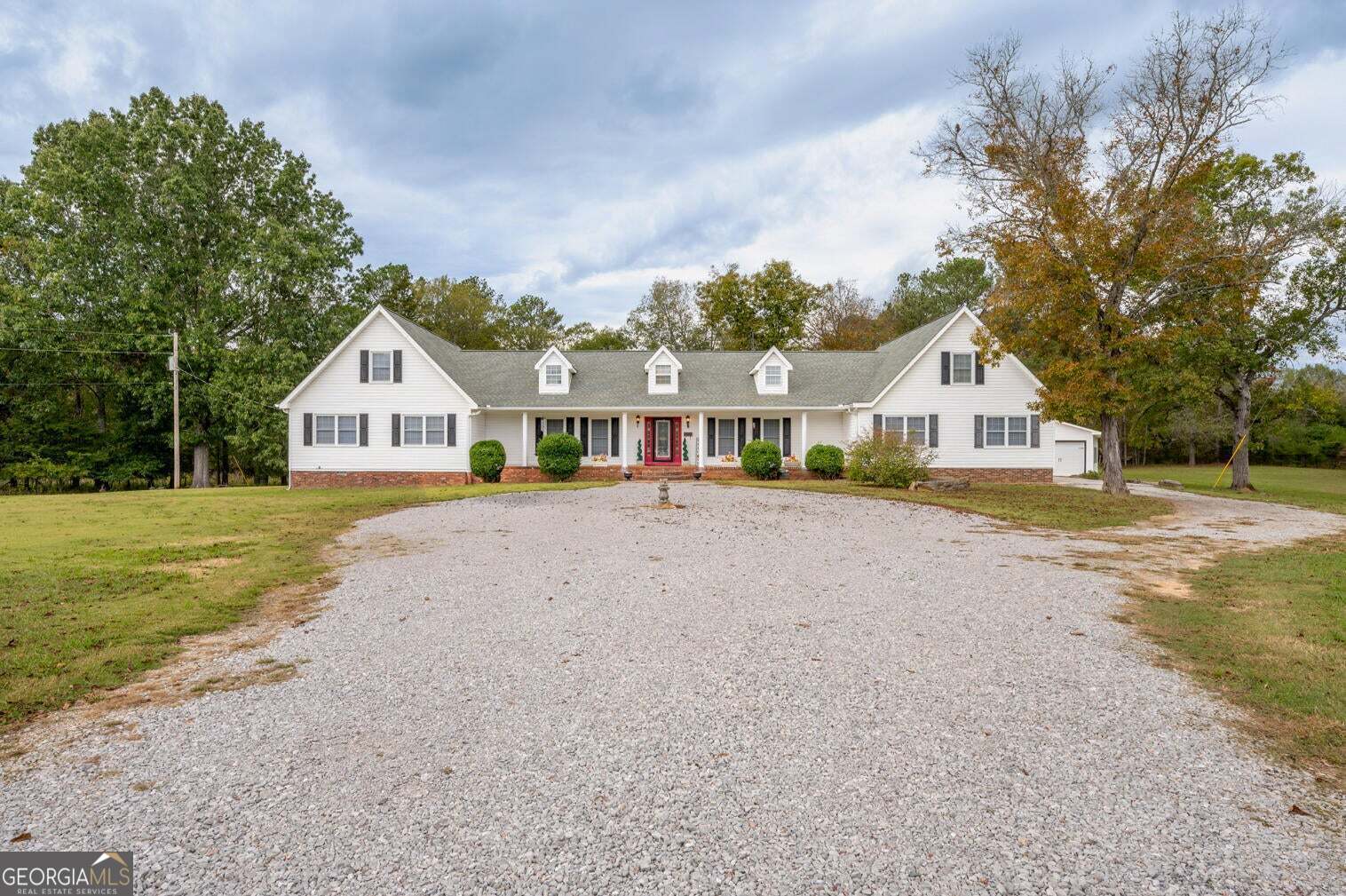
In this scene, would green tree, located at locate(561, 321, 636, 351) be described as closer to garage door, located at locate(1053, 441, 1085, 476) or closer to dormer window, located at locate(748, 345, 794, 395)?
dormer window, located at locate(748, 345, 794, 395)

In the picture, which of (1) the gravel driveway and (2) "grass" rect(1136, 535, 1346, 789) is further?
(2) "grass" rect(1136, 535, 1346, 789)

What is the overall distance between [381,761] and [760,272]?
40663 millimetres

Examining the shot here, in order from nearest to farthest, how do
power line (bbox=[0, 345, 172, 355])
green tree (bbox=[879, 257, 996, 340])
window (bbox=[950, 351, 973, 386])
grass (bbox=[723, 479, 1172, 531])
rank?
grass (bbox=[723, 479, 1172, 531]) < window (bbox=[950, 351, 973, 386]) < power line (bbox=[0, 345, 172, 355]) < green tree (bbox=[879, 257, 996, 340])

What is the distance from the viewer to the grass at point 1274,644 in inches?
164

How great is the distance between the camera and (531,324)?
4981cm

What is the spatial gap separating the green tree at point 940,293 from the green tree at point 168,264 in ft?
122

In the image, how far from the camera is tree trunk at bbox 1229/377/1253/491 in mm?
24188

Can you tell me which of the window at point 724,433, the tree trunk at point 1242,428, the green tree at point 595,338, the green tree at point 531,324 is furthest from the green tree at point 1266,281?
the green tree at point 531,324

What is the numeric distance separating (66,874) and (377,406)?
2466cm

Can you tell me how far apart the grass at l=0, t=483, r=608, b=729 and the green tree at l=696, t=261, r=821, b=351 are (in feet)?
96.1

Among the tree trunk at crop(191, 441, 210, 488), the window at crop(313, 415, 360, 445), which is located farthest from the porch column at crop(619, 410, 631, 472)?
the tree trunk at crop(191, 441, 210, 488)

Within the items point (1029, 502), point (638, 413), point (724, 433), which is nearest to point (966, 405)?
point (1029, 502)

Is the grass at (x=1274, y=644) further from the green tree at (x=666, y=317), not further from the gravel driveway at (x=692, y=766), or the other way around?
the green tree at (x=666, y=317)

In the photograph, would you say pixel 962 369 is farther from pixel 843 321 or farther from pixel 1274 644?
pixel 843 321
